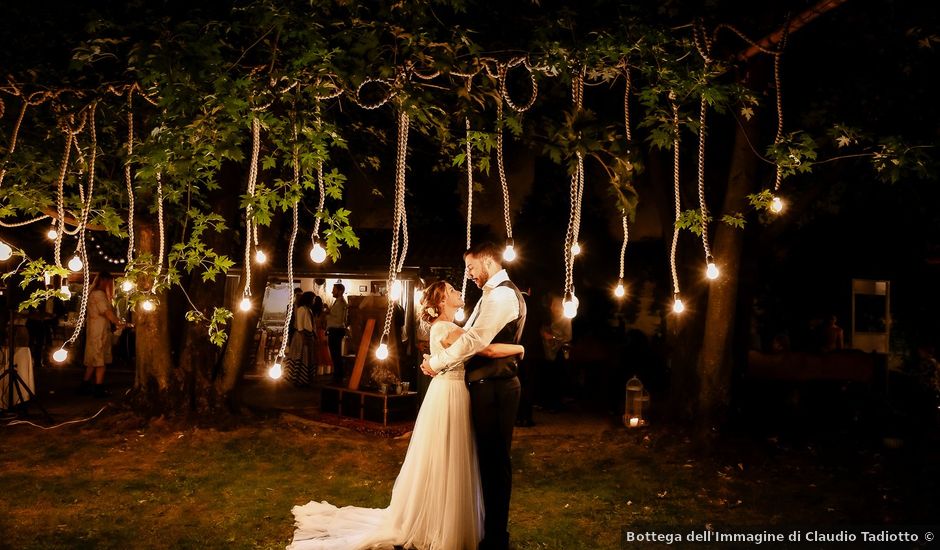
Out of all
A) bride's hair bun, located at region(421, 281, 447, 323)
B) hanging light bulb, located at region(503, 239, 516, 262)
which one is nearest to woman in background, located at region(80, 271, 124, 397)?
bride's hair bun, located at region(421, 281, 447, 323)

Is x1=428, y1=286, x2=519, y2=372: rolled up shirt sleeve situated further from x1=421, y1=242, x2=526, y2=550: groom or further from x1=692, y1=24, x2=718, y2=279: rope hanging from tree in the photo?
x1=692, y1=24, x2=718, y2=279: rope hanging from tree

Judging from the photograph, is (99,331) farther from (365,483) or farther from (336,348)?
(365,483)

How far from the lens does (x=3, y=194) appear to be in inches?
238

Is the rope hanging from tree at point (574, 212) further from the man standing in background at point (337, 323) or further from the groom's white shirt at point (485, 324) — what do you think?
the man standing in background at point (337, 323)

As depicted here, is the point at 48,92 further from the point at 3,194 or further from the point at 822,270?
the point at 822,270

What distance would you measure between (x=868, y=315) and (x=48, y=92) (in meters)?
14.4

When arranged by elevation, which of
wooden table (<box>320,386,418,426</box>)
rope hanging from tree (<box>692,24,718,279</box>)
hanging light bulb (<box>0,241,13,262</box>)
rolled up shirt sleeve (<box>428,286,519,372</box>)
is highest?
rope hanging from tree (<box>692,24,718,279</box>)

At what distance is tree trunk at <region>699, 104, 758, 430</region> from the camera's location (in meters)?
8.14

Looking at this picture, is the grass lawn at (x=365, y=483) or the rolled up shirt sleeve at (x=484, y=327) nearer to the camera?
the rolled up shirt sleeve at (x=484, y=327)

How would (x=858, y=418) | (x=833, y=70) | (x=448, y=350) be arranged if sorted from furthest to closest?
(x=858, y=418) < (x=833, y=70) < (x=448, y=350)

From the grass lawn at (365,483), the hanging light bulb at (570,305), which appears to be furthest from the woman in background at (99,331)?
the hanging light bulb at (570,305)

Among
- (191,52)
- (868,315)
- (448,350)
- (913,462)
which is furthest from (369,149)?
(868,315)

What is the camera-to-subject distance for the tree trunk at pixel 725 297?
8141mm

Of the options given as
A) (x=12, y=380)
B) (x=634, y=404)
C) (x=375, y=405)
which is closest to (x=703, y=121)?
(x=634, y=404)
